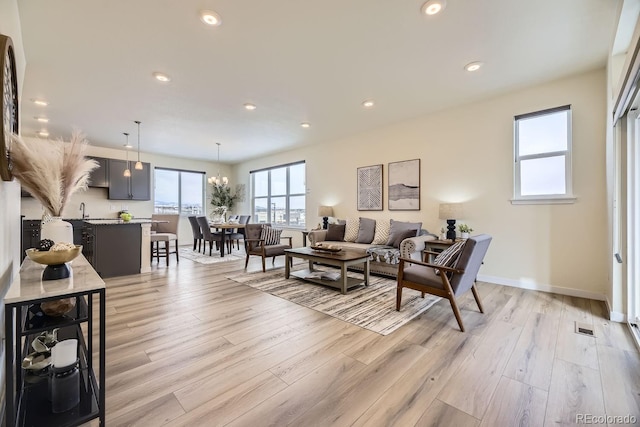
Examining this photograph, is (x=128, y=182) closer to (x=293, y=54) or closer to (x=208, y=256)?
(x=208, y=256)

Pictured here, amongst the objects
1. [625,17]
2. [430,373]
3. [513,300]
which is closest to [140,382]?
[430,373]

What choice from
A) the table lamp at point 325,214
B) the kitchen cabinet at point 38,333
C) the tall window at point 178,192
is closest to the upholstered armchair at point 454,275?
the kitchen cabinet at point 38,333

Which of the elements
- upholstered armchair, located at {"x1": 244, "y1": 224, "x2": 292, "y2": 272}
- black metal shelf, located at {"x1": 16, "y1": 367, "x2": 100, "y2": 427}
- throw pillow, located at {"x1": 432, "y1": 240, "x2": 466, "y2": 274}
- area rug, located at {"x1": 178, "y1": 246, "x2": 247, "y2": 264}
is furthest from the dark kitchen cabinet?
throw pillow, located at {"x1": 432, "y1": 240, "x2": 466, "y2": 274}

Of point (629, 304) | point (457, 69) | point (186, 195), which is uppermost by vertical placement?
point (457, 69)

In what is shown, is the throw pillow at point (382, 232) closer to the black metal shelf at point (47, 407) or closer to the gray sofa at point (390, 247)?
the gray sofa at point (390, 247)

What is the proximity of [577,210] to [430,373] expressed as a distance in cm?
311

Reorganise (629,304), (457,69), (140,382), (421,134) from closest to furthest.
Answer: (140,382) < (629,304) < (457,69) < (421,134)

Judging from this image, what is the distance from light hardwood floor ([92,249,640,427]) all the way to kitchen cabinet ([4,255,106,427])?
16 centimetres

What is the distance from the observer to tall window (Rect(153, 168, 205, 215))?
778cm

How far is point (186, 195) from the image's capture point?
8.35 meters

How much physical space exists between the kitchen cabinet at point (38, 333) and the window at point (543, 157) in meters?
4.62

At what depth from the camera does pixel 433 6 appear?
2158mm

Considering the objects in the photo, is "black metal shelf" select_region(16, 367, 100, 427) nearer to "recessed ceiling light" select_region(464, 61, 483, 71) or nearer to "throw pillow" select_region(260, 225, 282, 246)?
"throw pillow" select_region(260, 225, 282, 246)

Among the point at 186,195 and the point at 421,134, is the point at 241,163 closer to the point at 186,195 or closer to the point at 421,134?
the point at 186,195
